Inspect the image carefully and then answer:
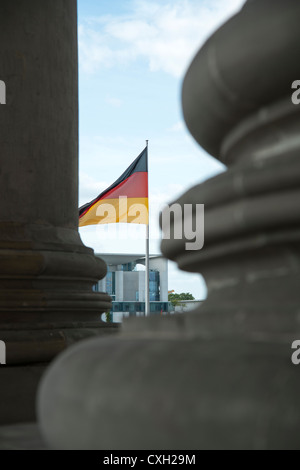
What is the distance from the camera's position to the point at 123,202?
15.1 m

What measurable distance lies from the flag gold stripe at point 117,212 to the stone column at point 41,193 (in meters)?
9.66

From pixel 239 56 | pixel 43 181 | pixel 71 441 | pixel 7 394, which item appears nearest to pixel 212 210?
pixel 239 56

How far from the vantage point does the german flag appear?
585 inches

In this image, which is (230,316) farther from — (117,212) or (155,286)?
(155,286)

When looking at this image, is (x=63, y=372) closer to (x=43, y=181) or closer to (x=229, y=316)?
(x=229, y=316)

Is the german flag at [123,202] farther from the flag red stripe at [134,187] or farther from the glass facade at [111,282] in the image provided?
the glass facade at [111,282]

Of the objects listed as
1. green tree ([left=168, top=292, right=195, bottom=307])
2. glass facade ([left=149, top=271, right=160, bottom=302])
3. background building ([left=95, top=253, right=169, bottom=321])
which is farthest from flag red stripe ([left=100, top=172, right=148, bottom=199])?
green tree ([left=168, top=292, right=195, bottom=307])

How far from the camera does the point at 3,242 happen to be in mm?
4406

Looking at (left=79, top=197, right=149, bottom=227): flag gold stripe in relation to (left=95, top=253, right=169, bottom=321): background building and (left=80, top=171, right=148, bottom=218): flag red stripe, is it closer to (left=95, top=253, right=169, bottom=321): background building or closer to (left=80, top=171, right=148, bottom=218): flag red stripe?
(left=80, top=171, right=148, bottom=218): flag red stripe

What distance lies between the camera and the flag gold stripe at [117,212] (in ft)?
48.4

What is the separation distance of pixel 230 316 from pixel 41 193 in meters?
3.16

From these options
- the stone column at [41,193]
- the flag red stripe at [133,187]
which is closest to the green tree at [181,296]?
the flag red stripe at [133,187]
